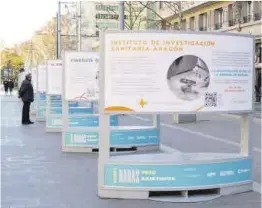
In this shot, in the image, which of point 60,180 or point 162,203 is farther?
point 60,180

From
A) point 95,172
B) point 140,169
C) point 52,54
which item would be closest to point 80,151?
point 95,172

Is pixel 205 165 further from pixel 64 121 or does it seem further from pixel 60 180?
pixel 64 121

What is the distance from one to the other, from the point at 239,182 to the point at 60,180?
2.67m

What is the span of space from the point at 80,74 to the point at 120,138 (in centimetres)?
191

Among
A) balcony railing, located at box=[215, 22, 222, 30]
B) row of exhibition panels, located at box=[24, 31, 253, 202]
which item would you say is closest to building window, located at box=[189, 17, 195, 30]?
balcony railing, located at box=[215, 22, 222, 30]

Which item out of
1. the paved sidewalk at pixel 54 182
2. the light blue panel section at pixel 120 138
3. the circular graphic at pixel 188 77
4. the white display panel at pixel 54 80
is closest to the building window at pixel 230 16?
the white display panel at pixel 54 80

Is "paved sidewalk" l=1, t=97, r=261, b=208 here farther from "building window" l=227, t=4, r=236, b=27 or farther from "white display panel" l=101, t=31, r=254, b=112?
"building window" l=227, t=4, r=236, b=27

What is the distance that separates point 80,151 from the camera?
12.2 meters

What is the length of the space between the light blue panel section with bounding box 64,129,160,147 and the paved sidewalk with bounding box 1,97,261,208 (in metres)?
0.47

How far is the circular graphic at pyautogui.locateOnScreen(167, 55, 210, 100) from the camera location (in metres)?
7.34

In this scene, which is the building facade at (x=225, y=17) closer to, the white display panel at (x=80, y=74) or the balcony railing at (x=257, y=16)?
the balcony railing at (x=257, y=16)

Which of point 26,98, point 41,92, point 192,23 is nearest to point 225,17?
point 192,23

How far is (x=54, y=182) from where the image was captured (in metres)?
8.33

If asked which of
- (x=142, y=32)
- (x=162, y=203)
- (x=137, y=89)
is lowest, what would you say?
(x=162, y=203)
